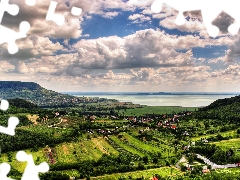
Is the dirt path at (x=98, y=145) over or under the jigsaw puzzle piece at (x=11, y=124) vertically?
under

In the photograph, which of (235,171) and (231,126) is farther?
(231,126)

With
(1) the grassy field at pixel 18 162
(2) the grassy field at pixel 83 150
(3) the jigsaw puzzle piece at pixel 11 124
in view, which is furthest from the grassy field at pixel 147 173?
(3) the jigsaw puzzle piece at pixel 11 124

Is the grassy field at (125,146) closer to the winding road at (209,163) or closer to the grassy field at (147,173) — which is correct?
the winding road at (209,163)

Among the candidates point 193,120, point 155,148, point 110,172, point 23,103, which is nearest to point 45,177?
point 110,172

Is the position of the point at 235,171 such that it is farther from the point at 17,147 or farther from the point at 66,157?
the point at 17,147

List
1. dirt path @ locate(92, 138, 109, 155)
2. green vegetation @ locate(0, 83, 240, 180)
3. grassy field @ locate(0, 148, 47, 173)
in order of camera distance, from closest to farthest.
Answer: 1. green vegetation @ locate(0, 83, 240, 180)
2. grassy field @ locate(0, 148, 47, 173)
3. dirt path @ locate(92, 138, 109, 155)

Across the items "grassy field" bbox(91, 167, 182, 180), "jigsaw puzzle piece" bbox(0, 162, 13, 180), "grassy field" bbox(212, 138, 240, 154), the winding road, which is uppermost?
"jigsaw puzzle piece" bbox(0, 162, 13, 180)

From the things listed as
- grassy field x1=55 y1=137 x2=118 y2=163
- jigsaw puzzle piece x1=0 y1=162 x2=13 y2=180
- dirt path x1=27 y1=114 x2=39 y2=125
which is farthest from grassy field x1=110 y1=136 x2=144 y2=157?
jigsaw puzzle piece x1=0 y1=162 x2=13 y2=180

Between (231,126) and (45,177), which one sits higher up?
(231,126)

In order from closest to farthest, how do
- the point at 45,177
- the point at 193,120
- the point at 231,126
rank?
the point at 45,177
the point at 231,126
the point at 193,120

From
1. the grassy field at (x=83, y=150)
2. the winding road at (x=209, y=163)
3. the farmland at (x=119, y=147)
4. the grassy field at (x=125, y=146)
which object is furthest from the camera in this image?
the grassy field at (x=125, y=146)

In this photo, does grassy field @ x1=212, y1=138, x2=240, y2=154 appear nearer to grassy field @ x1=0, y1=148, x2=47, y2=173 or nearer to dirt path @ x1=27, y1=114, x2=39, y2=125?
grassy field @ x1=0, y1=148, x2=47, y2=173
